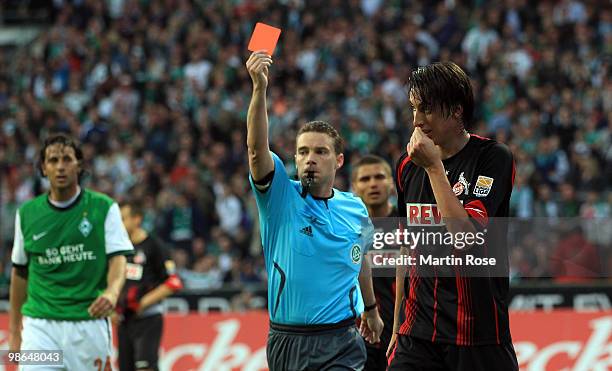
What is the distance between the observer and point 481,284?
5.31 meters

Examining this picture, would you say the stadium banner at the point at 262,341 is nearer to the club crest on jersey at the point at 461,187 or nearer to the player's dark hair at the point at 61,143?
the player's dark hair at the point at 61,143

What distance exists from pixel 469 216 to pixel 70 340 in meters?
3.92

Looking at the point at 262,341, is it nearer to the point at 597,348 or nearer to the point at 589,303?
the point at 597,348

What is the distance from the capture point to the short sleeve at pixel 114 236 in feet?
26.9

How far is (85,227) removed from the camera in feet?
26.8

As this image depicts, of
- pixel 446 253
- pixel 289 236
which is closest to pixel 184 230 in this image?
pixel 289 236

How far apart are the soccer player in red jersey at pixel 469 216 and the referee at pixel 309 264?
2.92ft

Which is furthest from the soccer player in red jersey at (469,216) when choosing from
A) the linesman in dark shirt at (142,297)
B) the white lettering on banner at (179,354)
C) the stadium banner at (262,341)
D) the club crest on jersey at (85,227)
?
the white lettering on banner at (179,354)

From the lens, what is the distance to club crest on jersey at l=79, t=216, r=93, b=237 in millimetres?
8148

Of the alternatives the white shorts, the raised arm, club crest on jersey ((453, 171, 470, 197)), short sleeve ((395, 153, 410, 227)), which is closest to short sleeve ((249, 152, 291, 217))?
the raised arm

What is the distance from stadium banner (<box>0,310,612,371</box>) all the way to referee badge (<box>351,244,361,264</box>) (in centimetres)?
584

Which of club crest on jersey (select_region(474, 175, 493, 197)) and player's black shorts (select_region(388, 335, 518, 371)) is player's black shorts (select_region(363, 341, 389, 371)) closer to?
player's black shorts (select_region(388, 335, 518, 371))

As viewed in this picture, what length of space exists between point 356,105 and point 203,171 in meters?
2.93

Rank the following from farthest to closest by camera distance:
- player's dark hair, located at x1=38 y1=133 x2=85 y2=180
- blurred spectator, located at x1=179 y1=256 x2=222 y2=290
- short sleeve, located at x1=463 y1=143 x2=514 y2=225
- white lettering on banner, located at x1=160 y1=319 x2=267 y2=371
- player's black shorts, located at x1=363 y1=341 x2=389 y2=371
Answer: blurred spectator, located at x1=179 y1=256 x2=222 y2=290 < white lettering on banner, located at x1=160 y1=319 x2=267 y2=371 < player's dark hair, located at x1=38 y1=133 x2=85 y2=180 < player's black shorts, located at x1=363 y1=341 x2=389 y2=371 < short sleeve, located at x1=463 y1=143 x2=514 y2=225
